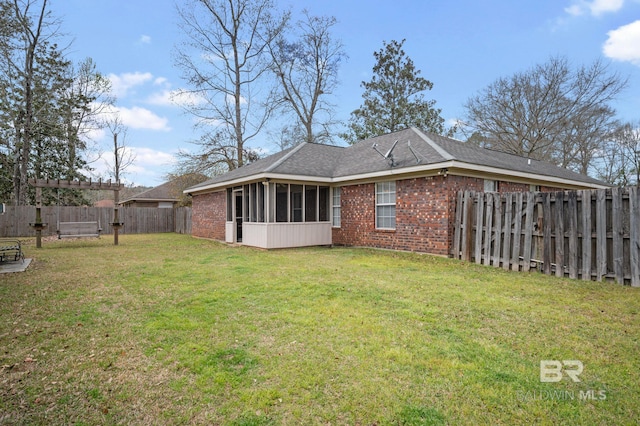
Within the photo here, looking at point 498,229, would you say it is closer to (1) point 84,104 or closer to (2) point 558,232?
(2) point 558,232

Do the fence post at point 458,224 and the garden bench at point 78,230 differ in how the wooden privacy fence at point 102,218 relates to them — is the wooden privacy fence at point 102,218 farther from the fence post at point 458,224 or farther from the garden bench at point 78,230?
the fence post at point 458,224

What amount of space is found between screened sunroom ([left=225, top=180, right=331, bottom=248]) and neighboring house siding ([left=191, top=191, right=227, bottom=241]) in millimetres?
2284

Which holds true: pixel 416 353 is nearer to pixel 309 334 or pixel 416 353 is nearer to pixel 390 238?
pixel 309 334

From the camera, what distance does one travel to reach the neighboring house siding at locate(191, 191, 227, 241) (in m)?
15.8

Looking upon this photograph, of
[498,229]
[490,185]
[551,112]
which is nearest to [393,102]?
[551,112]

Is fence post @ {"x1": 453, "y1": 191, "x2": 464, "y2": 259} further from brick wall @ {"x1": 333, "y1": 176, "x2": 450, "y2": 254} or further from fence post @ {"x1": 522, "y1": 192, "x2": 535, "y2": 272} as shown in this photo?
fence post @ {"x1": 522, "y1": 192, "x2": 535, "y2": 272}

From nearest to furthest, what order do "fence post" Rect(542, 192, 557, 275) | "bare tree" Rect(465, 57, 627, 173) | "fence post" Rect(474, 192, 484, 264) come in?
"fence post" Rect(542, 192, 557, 275) < "fence post" Rect(474, 192, 484, 264) < "bare tree" Rect(465, 57, 627, 173)

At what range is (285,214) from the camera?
40.4 feet

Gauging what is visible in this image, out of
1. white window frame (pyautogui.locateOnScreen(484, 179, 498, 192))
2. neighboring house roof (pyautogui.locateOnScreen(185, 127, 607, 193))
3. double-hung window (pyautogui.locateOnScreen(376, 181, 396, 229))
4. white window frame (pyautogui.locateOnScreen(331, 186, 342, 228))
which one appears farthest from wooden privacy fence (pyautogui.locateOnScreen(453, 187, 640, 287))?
white window frame (pyautogui.locateOnScreen(331, 186, 342, 228))

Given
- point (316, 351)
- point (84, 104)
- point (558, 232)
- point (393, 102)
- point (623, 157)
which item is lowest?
point (316, 351)

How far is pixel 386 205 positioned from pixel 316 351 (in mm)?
8328

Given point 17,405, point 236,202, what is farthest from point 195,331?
point 236,202

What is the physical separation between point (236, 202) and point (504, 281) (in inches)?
436

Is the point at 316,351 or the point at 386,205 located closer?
the point at 316,351
